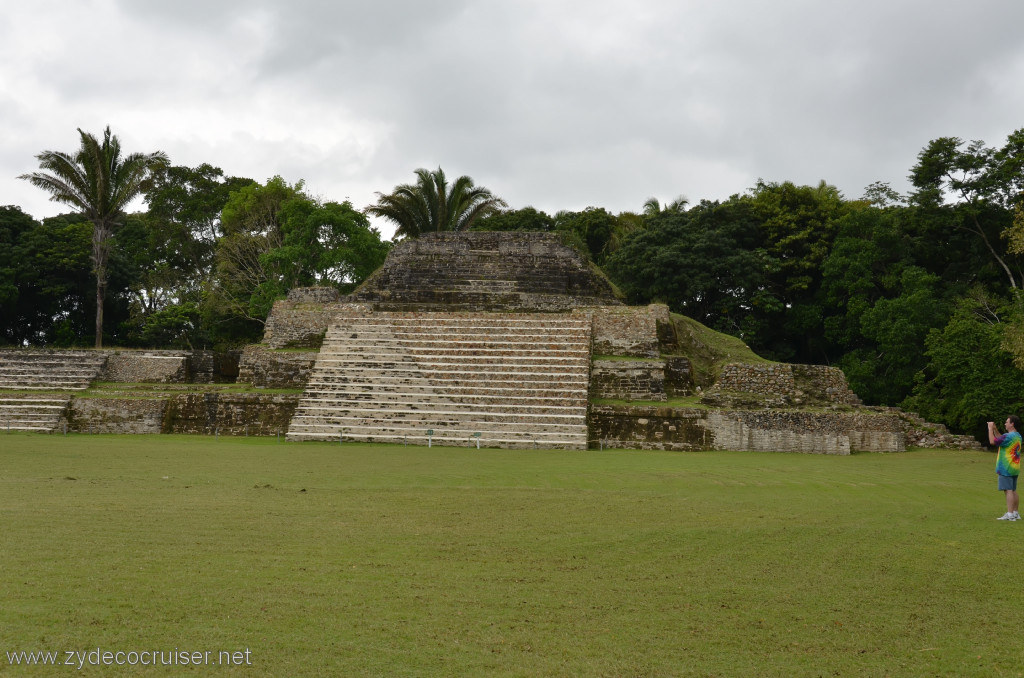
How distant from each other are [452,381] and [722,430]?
5027 millimetres

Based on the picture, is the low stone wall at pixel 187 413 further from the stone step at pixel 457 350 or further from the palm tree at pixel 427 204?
the palm tree at pixel 427 204

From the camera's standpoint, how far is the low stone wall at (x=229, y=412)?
14750 millimetres

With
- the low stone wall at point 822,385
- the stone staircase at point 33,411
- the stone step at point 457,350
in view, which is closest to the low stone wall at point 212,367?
the stone staircase at point 33,411

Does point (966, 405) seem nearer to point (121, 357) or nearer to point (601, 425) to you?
point (601, 425)

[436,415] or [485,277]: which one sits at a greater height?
[485,277]

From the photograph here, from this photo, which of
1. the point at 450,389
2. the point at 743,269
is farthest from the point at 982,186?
the point at 450,389

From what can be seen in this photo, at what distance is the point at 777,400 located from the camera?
15.1 metres

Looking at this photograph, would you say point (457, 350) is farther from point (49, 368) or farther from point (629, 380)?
point (49, 368)

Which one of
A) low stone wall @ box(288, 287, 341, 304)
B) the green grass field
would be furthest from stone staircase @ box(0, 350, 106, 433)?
the green grass field

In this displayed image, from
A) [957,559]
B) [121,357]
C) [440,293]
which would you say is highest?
[440,293]

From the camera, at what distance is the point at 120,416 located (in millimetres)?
15102

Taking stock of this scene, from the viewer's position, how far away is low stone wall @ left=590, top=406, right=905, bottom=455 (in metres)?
13.6

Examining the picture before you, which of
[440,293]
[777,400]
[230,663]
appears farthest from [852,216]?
[230,663]

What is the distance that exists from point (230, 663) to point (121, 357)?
56.1ft
